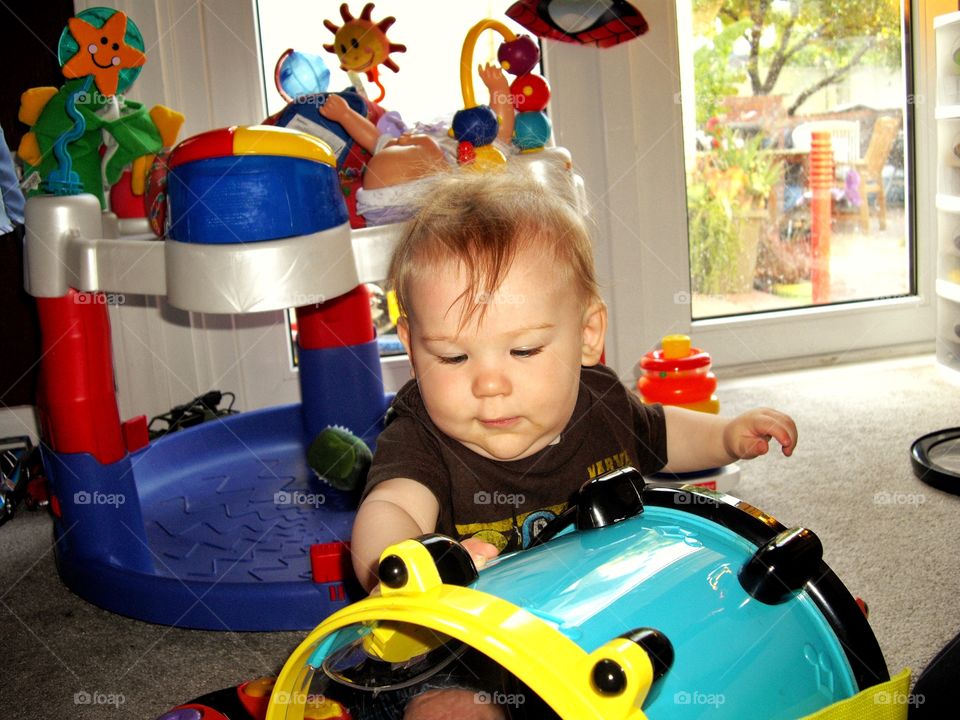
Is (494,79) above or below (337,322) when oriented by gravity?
above

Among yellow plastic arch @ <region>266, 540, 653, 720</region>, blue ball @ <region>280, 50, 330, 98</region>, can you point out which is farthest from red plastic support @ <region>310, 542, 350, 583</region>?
blue ball @ <region>280, 50, 330, 98</region>

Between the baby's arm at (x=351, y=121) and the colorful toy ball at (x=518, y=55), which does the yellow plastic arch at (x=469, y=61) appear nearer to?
the colorful toy ball at (x=518, y=55)

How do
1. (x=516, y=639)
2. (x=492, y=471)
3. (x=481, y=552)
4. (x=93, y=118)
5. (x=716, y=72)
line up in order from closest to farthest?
(x=516, y=639), (x=481, y=552), (x=492, y=471), (x=93, y=118), (x=716, y=72)

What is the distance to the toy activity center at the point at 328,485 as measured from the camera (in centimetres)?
53

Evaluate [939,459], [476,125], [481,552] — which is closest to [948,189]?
[939,459]

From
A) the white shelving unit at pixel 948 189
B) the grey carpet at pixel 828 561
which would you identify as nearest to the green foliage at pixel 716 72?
the white shelving unit at pixel 948 189

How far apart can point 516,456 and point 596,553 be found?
0.17m

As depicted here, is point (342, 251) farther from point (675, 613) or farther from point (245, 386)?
point (245, 386)

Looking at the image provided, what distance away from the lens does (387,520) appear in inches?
27.5

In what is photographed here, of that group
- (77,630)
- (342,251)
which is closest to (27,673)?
(77,630)

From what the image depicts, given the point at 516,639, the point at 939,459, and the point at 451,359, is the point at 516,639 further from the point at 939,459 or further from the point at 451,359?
the point at 939,459

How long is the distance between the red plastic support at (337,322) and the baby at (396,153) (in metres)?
0.22

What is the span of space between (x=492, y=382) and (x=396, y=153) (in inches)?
19.8

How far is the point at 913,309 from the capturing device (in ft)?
6.23
